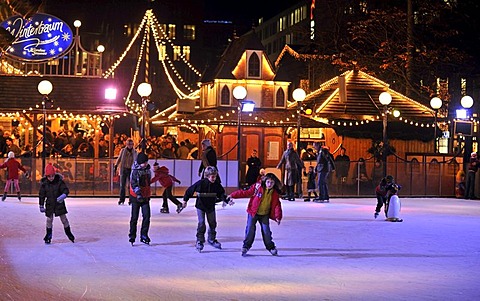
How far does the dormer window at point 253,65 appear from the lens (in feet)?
135

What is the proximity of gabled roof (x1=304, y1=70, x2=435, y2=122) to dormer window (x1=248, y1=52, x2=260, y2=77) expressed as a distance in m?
2.65

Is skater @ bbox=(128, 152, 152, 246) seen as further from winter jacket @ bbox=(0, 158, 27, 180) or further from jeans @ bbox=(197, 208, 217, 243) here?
winter jacket @ bbox=(0, 158, 27, 180)

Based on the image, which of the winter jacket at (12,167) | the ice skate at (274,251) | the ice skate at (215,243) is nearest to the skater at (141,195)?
the ice skate at (215,243)

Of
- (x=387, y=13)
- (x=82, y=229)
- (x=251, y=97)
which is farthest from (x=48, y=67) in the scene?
(x=82, y=229)

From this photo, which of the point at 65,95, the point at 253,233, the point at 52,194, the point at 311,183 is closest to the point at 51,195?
the point at 52,194

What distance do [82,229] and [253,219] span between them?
4.83m

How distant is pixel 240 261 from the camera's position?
13094mm

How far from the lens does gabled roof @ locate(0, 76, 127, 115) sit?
3441cm

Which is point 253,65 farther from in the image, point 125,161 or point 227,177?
point 125,161

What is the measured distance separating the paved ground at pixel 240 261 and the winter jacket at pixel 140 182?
0.86 meters

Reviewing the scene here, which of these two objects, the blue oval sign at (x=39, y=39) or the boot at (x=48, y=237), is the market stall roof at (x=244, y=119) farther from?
the boot at (x=48, y=237)

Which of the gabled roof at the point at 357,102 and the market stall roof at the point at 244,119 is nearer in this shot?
the market stall roof at the point at 244,119

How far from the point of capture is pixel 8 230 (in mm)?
16938

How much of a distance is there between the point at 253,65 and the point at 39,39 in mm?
10043
